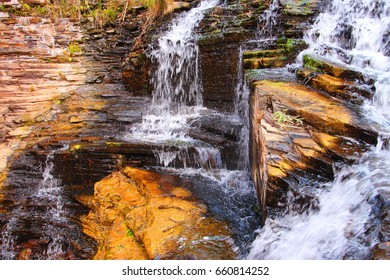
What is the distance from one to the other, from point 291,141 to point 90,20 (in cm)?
849

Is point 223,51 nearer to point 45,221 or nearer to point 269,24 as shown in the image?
point 269,24

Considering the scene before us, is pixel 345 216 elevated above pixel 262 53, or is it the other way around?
pixel 262 53

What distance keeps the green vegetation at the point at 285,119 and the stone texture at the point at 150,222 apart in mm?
1660

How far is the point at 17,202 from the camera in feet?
20.0

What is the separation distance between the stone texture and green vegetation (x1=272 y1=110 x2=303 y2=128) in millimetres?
1660

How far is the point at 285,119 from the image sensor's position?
402cm

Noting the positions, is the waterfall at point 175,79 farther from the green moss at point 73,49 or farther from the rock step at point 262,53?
the green moss at point 73,49

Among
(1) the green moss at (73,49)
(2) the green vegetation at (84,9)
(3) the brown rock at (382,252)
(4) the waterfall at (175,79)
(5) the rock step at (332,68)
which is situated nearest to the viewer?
(3) the brown rock at (382,252)

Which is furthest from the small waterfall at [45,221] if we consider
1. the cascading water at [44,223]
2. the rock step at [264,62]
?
the rock step at [264,62]

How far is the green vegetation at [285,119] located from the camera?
157 inches

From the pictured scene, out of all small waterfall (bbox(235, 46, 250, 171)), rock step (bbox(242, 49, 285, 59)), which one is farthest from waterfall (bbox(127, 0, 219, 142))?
rock step (bbox(242, 49, 285, 59))

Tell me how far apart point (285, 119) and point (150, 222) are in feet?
7.88

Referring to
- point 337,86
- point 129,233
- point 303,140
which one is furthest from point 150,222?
point 337,86

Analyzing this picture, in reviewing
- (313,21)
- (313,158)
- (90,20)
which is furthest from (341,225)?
(90,20)
